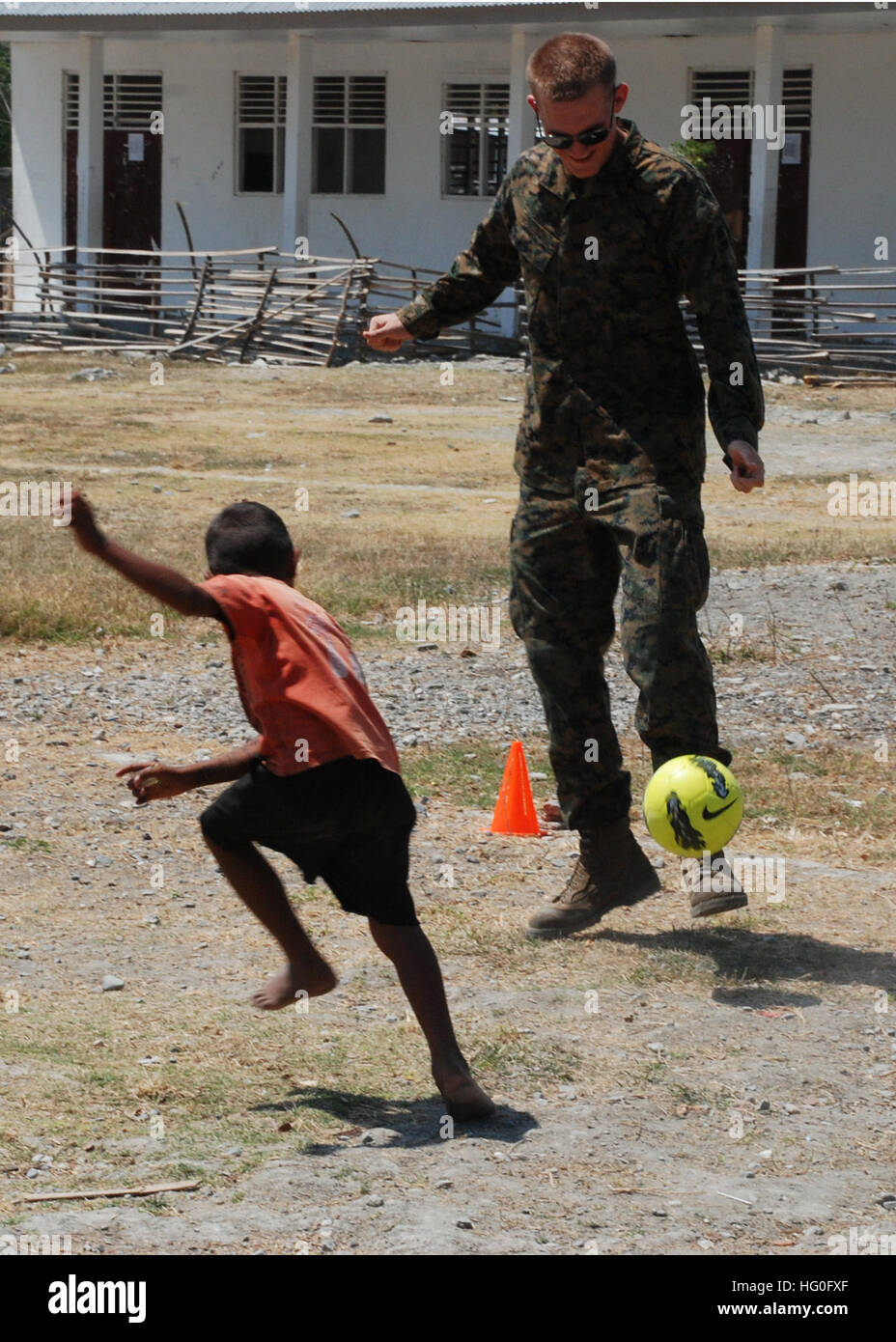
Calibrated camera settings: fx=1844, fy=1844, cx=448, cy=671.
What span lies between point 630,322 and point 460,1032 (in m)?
1.89

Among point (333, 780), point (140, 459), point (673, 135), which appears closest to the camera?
point (333, 780)

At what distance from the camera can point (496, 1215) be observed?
11.1 feet

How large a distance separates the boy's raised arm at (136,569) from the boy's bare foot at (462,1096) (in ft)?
3.60

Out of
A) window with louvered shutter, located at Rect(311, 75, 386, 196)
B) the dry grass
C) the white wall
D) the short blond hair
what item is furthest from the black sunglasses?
window with louvered shutter, located at Rect(311, 75, 386, 196)

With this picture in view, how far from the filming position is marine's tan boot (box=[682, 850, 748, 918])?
4.92 m

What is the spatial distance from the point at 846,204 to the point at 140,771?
2140 centimetres

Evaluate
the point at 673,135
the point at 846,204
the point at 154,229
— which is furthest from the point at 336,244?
the point at 846,204

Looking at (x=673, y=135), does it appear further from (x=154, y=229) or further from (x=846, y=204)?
(x=154, y=229)

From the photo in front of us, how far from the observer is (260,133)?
2681cm

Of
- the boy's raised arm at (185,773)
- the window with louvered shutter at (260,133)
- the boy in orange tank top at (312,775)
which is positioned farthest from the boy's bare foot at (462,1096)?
the window with louvered shutter at (260,133)

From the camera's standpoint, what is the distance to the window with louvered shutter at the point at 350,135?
26188mm

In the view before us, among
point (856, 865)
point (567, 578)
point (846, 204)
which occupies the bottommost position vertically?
point (856, 865)

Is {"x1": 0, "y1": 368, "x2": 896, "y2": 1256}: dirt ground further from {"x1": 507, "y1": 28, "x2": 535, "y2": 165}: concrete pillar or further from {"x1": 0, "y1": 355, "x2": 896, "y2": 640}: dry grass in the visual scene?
{"x1": 507, "y1": 28, "x2": 535, "y2": 165}: concrete pillar

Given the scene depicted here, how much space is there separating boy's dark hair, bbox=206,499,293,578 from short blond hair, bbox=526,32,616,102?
1.46 m
